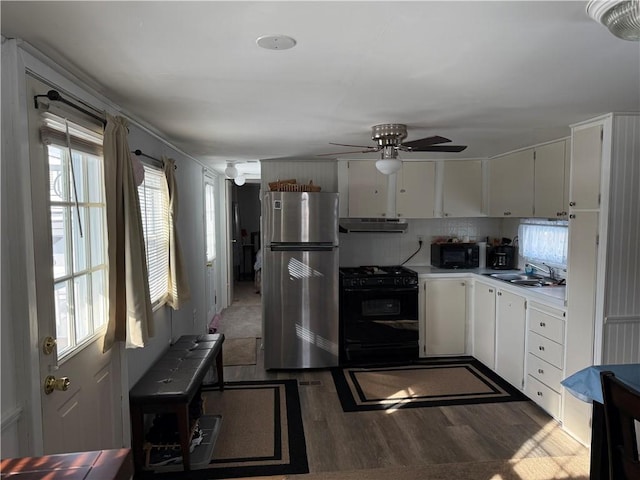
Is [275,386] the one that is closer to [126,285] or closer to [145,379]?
[145,379]

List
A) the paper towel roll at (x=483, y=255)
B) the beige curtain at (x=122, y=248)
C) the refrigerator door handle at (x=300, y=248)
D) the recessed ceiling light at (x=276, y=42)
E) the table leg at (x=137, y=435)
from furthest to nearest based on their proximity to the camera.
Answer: the paper towel roll at (x=483, y=255) → the refrigerator door handle at (x=300, y=248) → the table leg at (x=137, y=435) → the beige curtain at (x=122, y=248) → the recessed ceiling light at (x=276, y=42)

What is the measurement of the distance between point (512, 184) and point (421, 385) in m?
2.19

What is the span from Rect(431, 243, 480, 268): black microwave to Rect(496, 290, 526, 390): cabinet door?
0.81 meters

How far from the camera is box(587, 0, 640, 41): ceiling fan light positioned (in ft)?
3.62

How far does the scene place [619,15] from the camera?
1141 millimetres

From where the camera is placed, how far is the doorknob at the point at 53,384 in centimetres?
163

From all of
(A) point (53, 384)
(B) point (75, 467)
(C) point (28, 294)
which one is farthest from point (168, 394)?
(B) point (75, 467)

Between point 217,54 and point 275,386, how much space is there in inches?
121

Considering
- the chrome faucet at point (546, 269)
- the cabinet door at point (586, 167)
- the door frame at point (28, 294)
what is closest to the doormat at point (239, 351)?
the door frame at point (28, 294)

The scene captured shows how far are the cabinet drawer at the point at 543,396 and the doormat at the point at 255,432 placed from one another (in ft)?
6.33

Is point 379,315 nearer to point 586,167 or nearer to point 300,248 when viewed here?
point 300,248

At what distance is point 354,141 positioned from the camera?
137 inches

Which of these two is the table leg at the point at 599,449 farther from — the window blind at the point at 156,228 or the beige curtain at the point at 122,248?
the window blind at the point at 156,228

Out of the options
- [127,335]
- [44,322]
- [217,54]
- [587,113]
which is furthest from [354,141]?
[44,322]
